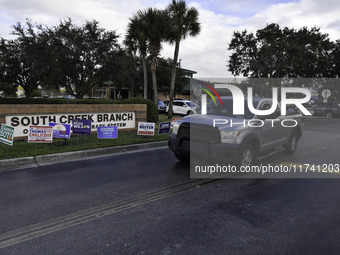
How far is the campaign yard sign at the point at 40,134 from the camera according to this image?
8.19m

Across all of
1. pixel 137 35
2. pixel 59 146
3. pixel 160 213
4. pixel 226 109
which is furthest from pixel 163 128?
pixel 137 35

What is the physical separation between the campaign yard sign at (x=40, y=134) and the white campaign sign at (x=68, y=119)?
74.4 inches

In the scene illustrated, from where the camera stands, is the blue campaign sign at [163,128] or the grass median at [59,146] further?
the blue campaign sign at [163,128]

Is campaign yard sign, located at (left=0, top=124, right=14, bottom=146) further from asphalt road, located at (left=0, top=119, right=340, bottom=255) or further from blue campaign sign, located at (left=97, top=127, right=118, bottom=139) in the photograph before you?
blue campaign sign, located at (left=97, top=127, right=118, bottom=139)

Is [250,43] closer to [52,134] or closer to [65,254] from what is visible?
[52,134]

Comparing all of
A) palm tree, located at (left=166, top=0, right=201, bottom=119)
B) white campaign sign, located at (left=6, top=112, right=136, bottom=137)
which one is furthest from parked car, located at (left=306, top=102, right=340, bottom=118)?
white campaign sign, located at (left=6, top=112, right=136, bottom=137)

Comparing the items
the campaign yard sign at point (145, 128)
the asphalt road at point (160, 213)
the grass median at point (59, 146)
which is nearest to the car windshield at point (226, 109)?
the asphalt road at point (160, 213)

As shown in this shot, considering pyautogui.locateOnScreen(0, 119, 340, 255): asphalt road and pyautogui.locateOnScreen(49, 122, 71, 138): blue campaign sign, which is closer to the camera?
pyautogui.locateOnScreen(0, 119, 340, 255): asphalt road

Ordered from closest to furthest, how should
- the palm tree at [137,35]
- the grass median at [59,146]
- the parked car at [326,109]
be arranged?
1. the grass median at [59,146]
2. the palm tree at [137,35]
3. the parked car at [326,109]

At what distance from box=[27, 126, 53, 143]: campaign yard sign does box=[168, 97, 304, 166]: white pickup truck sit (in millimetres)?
4102

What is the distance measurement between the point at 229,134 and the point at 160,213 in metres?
2.55

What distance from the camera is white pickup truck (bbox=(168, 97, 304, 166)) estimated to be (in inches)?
230

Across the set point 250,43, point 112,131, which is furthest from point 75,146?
point 250,43

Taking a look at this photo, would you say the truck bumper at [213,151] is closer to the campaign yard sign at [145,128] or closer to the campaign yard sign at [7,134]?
the campaign yard sign at [145,128]
